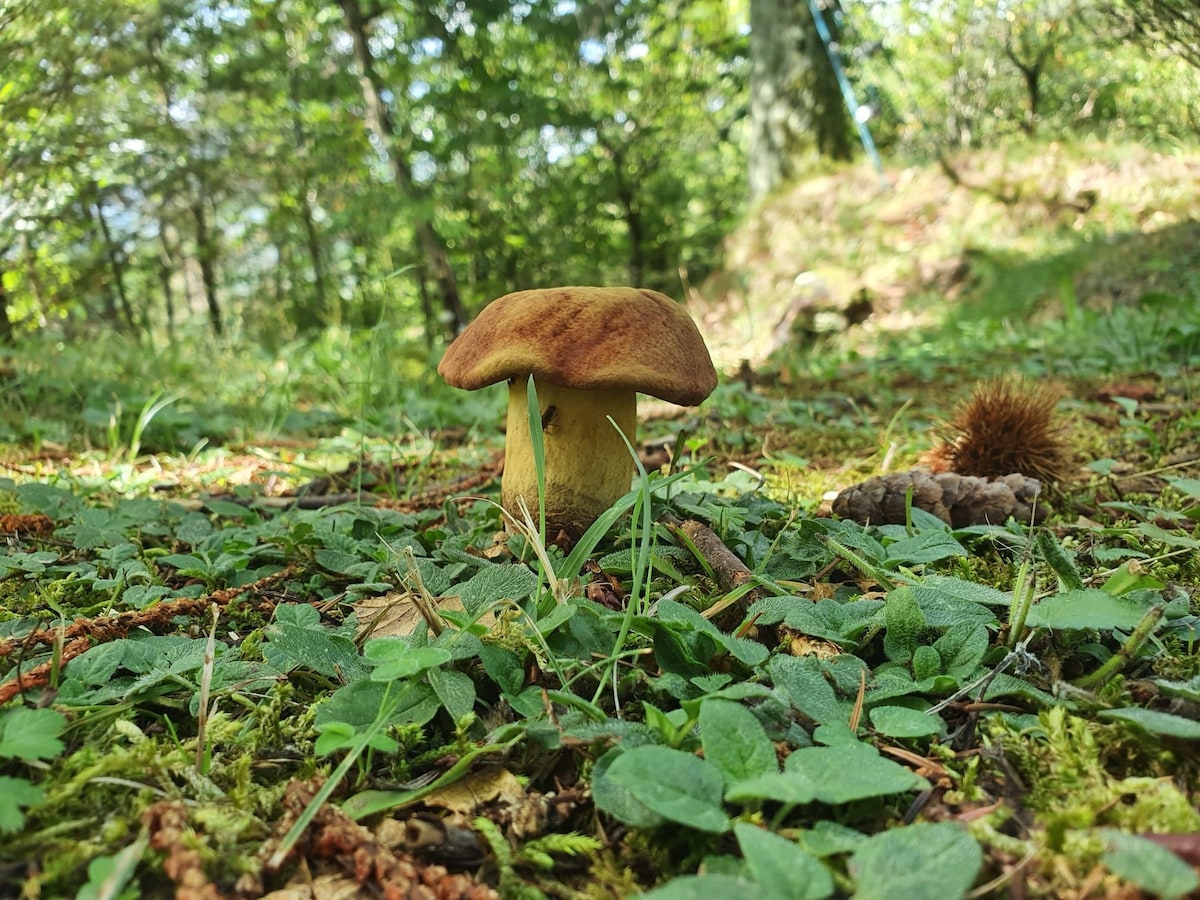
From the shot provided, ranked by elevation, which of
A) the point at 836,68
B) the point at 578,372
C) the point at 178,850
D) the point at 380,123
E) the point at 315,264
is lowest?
the point at 178,850

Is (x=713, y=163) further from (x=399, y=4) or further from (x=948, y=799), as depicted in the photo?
(x=948, y=799)

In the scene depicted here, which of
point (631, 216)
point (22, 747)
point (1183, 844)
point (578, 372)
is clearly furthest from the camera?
point (631, 216)

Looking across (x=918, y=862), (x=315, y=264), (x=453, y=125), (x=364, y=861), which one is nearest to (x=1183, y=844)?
(x=918, y=862)

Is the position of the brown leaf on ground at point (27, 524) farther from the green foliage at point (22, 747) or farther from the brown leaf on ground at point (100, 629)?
the green foliage at point (22, 747)

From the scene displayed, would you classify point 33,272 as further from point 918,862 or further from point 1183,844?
point 1183,844

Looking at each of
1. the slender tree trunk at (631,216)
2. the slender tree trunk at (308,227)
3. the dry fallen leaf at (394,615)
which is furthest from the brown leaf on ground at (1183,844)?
the slender tree trunk at (631,216)

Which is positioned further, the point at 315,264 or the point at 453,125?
the point at 315,264

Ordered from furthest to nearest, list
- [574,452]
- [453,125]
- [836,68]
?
[836,68], [453,125], [574,452]
